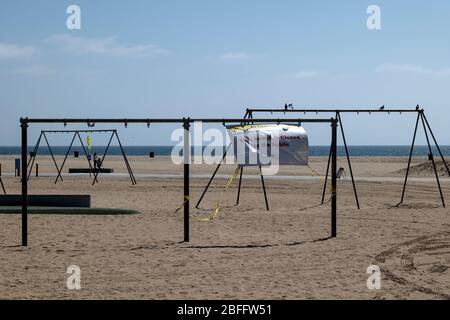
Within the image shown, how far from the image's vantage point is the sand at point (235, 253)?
26.6 feet

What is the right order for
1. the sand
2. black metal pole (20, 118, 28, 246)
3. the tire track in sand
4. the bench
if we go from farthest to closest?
the bench < black metal pole (20, 118, 28, 246) < the tire track in sand < the sand

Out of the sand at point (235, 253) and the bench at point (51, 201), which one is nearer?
the sand at point (235, 253)

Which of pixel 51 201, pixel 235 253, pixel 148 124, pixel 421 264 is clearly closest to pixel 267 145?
pixel 148 124

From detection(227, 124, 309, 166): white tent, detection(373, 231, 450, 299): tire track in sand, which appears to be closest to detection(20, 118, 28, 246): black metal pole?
detection(227, 124, 309, 166): white tent

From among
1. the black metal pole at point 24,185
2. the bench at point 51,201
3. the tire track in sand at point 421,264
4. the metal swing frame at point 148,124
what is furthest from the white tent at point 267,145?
the black metal pole at point 24,185

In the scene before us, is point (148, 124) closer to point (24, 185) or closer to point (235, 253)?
point (24, 185)

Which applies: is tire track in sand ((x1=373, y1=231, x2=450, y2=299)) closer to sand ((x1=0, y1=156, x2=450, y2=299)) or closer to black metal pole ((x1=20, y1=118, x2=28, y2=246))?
sand ((x1=0, y1=156, x2=450, y2=299))

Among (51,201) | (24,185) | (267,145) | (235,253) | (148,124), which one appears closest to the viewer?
(235,253)

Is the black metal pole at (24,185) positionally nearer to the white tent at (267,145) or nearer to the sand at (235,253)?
the sand at (235,253)

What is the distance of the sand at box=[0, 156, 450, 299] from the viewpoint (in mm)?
8109

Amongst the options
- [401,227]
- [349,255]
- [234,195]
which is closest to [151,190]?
[234,195]

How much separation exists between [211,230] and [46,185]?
49.1ft

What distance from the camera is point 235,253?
10.8 m

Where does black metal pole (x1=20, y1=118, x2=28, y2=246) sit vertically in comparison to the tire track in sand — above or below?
above
